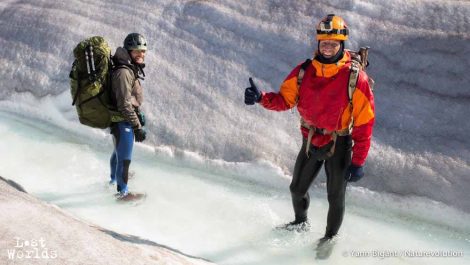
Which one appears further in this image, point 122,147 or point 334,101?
point 122,147

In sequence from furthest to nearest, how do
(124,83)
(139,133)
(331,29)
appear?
1. (139,133)
2. (124,83)
3. (331,29)

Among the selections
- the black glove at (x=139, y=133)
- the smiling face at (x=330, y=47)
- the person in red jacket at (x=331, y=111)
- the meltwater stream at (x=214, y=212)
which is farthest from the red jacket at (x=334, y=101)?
the black glove at (x=139, y=133)

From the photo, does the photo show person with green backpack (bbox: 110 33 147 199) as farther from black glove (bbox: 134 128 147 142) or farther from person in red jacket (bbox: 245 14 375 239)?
person in red jacket (bbox: 245 14 375 239)

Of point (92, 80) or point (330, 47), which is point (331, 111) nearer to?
point (330, 47)

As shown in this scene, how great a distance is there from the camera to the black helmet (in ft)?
19.1

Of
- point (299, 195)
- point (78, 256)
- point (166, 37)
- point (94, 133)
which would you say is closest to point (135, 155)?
point (94, 133)

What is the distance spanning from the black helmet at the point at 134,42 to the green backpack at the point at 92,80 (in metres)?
0.26

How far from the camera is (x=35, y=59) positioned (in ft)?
31.5

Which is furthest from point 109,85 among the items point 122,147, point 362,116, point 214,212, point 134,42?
point 362,116

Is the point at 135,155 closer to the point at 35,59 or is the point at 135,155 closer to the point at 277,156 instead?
the point at 277,156

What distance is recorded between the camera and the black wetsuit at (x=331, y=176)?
17.1 ft

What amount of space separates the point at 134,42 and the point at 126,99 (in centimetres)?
73

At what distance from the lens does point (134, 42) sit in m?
5.84

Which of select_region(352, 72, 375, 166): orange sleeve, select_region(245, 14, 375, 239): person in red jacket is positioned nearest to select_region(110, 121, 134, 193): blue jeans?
select_region(245, 14, 375, 239): person in red jacket
